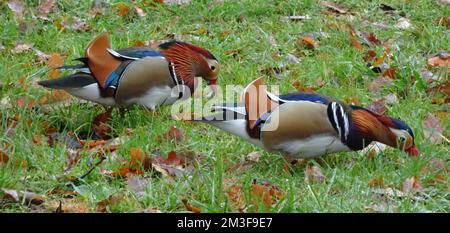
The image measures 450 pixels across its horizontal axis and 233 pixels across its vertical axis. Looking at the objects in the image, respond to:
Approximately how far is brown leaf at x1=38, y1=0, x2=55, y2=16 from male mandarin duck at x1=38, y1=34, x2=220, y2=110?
2091 millimetres

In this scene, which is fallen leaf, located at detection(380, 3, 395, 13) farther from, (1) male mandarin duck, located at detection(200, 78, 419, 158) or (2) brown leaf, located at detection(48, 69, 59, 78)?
(1) male mandarin duck, located at detection(200, 78, 419, 158)

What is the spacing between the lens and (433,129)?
4.77 metres

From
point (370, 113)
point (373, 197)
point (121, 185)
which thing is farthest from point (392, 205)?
point (121, 185)

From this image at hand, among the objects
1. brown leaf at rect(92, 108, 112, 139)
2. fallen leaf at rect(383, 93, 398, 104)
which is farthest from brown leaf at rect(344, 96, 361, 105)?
brown leaf at rect(92, 108, 112, 139)

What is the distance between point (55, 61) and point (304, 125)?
2188 mm

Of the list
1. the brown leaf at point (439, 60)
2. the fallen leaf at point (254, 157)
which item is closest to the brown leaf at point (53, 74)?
the fallen leaf at point (254, 157)

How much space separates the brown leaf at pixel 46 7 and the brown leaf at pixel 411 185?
3.68 meters

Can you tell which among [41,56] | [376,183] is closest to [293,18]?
[41,56]

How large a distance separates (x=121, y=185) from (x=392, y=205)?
3.78 feet

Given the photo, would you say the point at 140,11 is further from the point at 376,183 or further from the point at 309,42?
the point at 376,183

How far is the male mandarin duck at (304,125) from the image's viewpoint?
4184mm

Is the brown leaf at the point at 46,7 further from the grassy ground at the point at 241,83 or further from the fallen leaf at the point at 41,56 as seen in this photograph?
the fallen leaf at the point at 41,56

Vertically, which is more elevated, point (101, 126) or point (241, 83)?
point (101, 126)

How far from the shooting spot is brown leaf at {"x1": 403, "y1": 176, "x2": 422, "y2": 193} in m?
3.93
